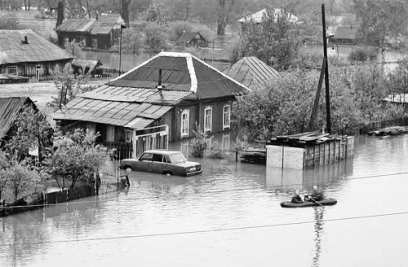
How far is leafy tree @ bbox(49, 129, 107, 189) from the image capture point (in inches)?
1339

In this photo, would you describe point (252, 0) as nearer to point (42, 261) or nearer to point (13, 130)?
point (13, 130)

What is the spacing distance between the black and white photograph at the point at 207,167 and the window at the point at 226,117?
10 centimetres

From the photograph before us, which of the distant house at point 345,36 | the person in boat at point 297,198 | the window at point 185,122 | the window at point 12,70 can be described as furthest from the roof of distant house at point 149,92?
the distant house at point 345,36

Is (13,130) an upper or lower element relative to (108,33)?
lower

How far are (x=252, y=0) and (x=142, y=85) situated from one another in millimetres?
82951

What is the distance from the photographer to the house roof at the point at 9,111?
123 feet

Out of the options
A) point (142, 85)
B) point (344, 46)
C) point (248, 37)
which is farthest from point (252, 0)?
point (142, 85)

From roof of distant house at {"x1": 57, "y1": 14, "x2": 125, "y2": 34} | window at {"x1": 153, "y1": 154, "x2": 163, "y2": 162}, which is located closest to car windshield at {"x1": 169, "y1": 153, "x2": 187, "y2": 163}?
window at {"x1": 153, "y1": 154, "x2": 163, "y2": 162}

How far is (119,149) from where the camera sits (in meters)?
42.1

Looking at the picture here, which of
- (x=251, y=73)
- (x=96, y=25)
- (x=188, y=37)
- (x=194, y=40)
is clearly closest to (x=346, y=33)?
(x=194, y=40)

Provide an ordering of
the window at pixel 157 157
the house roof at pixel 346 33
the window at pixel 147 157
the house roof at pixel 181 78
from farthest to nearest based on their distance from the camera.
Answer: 1. the house roof at pixel 346 33
2. the house roof at pixel 181 78
3. the window at pixel 147 157
4. the window at pixel 157 157

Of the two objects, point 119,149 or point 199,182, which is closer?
point 199,182

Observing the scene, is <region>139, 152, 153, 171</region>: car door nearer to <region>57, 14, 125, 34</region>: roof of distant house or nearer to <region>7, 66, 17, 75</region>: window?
<region>7, 66, 17, 75</region>: window

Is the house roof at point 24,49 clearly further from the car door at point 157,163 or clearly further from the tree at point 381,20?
the tree at point 381,20
